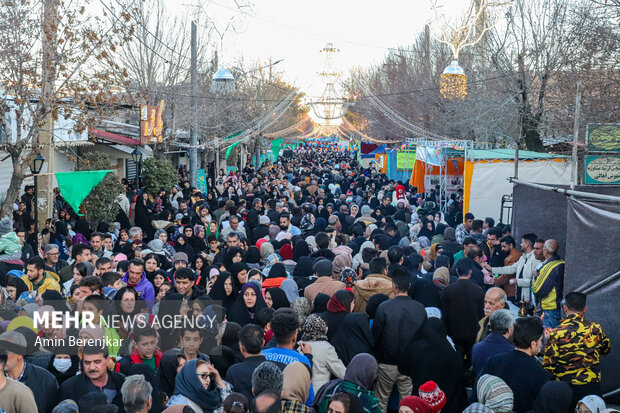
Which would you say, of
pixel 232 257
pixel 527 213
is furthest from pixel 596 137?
pixel 232 257

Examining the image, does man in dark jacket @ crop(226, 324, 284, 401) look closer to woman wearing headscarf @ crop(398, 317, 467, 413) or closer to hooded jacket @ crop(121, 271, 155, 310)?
woman wearing headscarf @ crop(398, 317, 467, 413)

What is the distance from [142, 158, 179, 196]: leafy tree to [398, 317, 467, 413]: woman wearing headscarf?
17296 mm

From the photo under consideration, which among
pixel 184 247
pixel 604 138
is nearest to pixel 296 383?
pixel 184 247

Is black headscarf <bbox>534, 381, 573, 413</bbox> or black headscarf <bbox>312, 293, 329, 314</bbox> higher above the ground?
black headscarf <bbox>312, 293, 329, 314</bbox>

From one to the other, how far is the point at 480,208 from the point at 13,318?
12941 millimetres

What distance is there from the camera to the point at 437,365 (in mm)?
5996

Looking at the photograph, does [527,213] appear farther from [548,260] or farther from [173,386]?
[173,386]

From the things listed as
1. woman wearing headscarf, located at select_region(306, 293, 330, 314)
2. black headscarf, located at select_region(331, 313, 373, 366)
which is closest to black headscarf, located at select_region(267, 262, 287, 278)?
woman wearing headscarf, located at select_region(306, 293, 330, 314)

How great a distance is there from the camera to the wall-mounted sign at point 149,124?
20250mm

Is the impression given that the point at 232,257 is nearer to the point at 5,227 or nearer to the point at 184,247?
the point at 184,247

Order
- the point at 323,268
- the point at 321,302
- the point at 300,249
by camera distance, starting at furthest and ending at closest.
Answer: the point at 300,249 → the point at 323,268 → the point at 321,302

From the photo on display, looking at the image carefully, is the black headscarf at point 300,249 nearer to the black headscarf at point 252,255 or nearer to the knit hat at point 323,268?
the black headscarf at point 252,255

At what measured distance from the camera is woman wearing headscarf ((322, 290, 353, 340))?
6562mm

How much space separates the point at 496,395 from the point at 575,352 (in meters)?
1.42
